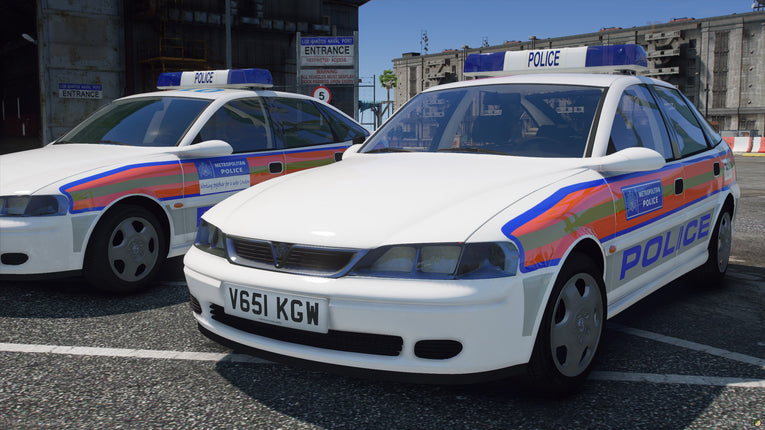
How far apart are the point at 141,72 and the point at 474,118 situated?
23.6m

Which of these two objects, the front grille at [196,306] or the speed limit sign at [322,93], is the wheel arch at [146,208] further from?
the speed limit sign at [322,93]

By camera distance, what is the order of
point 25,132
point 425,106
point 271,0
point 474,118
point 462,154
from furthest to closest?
point 25,132
point 271,0
point 425,106
point 474,118
point 462,154

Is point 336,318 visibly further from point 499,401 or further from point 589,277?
point 589,277

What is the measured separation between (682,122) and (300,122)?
317cm

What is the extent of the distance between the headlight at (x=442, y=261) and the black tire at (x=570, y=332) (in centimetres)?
31

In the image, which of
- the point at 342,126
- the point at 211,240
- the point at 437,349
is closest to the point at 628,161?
the point at 437,349

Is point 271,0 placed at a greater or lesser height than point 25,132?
greater

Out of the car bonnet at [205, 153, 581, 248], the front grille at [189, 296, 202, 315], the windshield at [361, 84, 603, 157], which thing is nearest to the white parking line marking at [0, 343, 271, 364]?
the front grille at [189, 296, 202, 315]

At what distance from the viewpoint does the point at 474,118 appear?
3.73 metres

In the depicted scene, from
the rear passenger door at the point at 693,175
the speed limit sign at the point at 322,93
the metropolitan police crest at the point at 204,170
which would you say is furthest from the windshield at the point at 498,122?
the speed limit sign at the point at 322,93

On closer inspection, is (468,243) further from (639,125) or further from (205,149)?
(205,149)

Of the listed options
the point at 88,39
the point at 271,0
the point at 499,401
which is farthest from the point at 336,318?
the point at 271,0

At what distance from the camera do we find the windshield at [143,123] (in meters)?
5.08

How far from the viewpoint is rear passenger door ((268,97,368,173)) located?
228 inches
